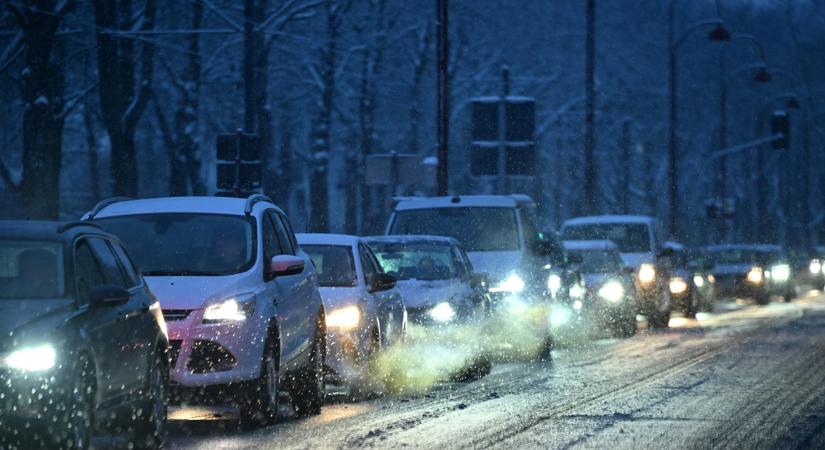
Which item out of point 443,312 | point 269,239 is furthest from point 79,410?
point 443,312

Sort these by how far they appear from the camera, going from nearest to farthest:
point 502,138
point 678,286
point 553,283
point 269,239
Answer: point 269,239 → point 553,283 → point 502,138 → point 678,286

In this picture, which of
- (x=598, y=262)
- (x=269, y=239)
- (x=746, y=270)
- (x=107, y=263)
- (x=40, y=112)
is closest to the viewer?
(x=107, y=263)

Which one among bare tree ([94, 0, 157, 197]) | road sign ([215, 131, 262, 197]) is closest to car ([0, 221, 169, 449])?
road sign ([215, 131, 262, 197])

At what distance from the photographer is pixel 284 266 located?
41.2ft

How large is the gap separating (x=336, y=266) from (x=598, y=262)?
1296 centimetres

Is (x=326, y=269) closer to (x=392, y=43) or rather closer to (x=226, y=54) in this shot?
(x=226, y=54)

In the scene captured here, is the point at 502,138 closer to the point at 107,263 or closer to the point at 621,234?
the point at 621,234

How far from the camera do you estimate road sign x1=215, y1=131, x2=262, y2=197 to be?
24.6 metres

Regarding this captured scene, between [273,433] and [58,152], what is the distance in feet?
54.8

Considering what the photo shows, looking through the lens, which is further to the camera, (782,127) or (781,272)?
(782,127)

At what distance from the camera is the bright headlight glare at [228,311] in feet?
39.5

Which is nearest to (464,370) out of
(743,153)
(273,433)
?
(273,433)

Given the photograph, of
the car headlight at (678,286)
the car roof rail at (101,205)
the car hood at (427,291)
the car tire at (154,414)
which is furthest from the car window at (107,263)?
the car headlight at (678,286)

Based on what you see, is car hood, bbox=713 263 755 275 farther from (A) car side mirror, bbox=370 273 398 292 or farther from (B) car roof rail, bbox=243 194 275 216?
(B) car roof rail, bbox=243 194 275 216
